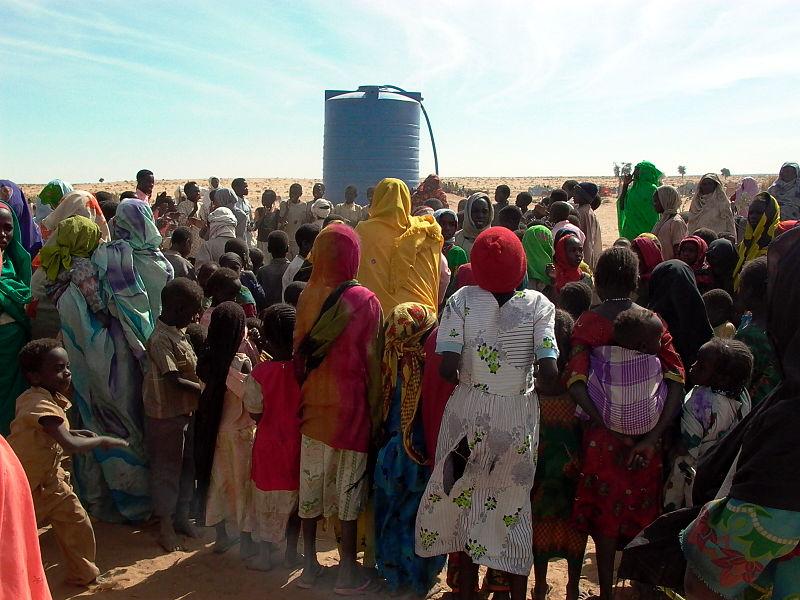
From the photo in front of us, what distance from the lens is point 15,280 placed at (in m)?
5.20

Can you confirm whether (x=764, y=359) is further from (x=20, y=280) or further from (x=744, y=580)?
(x=20, y=280)

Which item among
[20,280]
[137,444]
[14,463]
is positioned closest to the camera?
[14,463]

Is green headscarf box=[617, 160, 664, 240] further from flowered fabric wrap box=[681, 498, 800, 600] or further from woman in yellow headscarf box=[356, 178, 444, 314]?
flowered fabric wrap box=[681, 498, 800, 600]

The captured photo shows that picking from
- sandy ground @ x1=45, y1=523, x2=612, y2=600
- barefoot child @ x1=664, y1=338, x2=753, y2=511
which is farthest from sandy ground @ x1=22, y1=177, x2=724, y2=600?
barefoot child @ x1=664, y1=338, x2=753, y2=511

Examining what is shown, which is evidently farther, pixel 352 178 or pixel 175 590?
pixel 352 178

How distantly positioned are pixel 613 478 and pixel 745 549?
68.9 inches

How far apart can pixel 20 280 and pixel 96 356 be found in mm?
1099

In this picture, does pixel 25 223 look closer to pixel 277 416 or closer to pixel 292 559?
pixel 277 416

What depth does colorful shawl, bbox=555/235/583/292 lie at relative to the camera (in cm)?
589

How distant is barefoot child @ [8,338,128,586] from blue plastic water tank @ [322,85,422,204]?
44.6ft

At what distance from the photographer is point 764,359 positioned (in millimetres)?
4117

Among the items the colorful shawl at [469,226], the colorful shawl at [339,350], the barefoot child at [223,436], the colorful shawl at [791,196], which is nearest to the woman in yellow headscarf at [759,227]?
the colorful shawl at [469,226]

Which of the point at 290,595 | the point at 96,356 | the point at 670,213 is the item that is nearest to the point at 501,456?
the point at 290,595

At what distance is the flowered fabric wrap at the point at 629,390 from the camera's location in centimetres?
370
